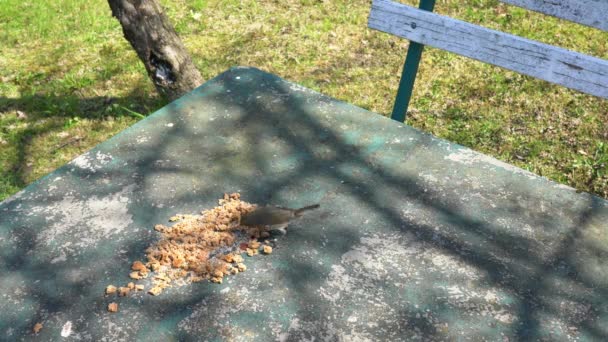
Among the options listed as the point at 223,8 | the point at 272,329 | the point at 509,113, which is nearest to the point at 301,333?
the point at 272,329

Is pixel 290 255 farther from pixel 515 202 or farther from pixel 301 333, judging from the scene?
pixel 515 202

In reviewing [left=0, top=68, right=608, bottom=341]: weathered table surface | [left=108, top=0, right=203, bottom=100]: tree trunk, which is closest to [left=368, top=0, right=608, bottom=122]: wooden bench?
[left=0, top=68, right=608, bottom=341]: weathered table surface

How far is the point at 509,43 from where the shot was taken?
3021 mm

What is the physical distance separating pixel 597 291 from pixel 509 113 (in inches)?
121

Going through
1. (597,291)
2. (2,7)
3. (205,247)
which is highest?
(597,291)

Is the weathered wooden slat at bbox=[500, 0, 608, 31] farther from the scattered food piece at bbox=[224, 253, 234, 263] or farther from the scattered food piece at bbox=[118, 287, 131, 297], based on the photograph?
the scattered food piece at bbox=[118, 287, 131, 297]

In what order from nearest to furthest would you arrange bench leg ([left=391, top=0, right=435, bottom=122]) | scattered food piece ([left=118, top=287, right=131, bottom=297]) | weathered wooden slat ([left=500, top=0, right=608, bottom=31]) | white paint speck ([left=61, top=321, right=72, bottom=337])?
white paint speck ([left=61, top=321, right=72, bottom=337]), scattered food piece ([left=118, top=287, right=131, bottom=297]), weathered wooden slat ([left=500, top=0, right=608, bottom=31]), bench leg ([left=391, top=0, right=435, bottom=122])

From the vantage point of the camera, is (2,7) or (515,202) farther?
(2,7)

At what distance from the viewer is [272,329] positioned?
1.85m

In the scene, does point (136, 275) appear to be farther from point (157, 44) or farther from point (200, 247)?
point (157, 44)

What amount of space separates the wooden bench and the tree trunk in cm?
175

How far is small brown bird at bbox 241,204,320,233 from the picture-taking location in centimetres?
213

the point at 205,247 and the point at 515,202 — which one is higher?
the point at 515,202

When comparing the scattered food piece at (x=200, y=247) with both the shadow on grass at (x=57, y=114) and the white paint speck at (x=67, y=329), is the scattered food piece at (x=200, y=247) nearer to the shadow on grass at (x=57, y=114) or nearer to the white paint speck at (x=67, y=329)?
the white paint speck at (x=67, y=329)
